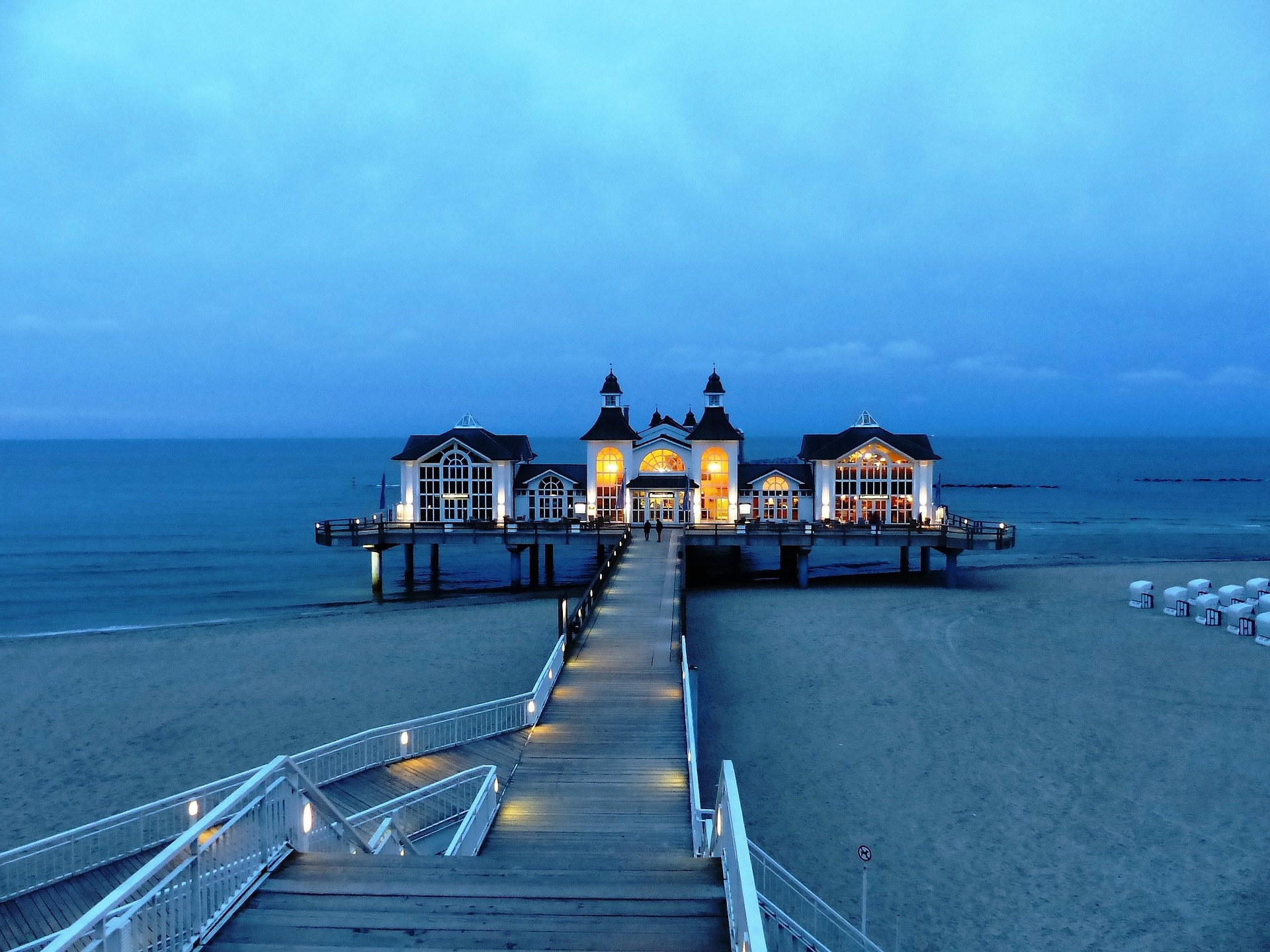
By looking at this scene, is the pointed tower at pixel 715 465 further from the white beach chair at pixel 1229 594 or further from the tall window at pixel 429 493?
the white beach chair at pixel 1229 594

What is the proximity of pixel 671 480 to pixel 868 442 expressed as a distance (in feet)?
30.2

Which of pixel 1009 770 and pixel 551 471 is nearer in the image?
pixel 1009 770

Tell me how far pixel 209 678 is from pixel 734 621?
15.8m

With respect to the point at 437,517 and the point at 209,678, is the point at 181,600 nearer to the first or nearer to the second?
the point at 437,517

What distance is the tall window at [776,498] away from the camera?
40.2 metres

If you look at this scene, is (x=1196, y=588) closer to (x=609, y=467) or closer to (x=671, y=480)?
(x=671, y=480)

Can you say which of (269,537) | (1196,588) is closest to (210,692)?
(1196,588)

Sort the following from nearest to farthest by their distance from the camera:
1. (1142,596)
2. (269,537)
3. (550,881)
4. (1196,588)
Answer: (550,881) → (1196,588) → (1142,596) → (269,537)

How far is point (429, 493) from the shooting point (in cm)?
4072

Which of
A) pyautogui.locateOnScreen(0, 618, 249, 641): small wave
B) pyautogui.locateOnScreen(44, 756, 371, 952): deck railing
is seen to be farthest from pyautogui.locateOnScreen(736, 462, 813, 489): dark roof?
pyautogui.locateOnScreen(44, 756, 371, 952): deck railing

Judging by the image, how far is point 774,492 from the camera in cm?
4034

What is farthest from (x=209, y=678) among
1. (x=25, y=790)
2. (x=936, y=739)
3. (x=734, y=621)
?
(x=936, y=739)

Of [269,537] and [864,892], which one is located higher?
[269,537]

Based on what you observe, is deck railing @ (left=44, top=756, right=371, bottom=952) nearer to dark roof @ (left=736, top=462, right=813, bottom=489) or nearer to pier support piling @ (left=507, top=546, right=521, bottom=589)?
pier support piling @ (left=507, top=546, right=521, bottom=589)
